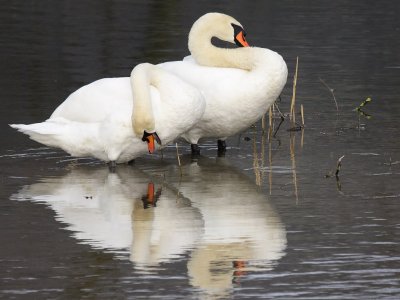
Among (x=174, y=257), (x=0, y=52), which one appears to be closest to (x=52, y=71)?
(x=0, y=52)

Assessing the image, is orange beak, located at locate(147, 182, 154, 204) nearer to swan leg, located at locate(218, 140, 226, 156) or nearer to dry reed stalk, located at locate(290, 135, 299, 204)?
dry reed stalk, located at locate(290, 135, 299, 204)

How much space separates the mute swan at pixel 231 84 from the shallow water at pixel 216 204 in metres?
0.30

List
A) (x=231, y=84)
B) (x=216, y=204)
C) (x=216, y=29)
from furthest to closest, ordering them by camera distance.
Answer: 1. (x=216, y=29)
2. (x=231, y=84)
3. (x=216, y=204)

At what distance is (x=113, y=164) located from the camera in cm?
1059

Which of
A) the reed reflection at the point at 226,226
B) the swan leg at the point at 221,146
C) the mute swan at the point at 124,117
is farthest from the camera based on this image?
the swan leg at the point at 221,146

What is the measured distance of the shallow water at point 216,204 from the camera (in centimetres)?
711

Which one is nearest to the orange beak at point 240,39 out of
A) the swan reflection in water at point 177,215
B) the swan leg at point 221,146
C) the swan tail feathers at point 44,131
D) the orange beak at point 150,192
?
the swan leg at point 221,146

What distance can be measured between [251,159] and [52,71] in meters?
5.19

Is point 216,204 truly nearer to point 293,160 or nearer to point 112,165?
point 112,165

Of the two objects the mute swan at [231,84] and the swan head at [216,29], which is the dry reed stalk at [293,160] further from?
the swan head at [216,29]

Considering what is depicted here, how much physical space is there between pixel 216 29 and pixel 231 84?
869 millimetres

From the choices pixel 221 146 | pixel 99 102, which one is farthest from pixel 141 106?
pixel 221 146

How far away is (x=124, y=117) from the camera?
10.4 m

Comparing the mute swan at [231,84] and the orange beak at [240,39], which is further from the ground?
the orange beak at [240,39]
